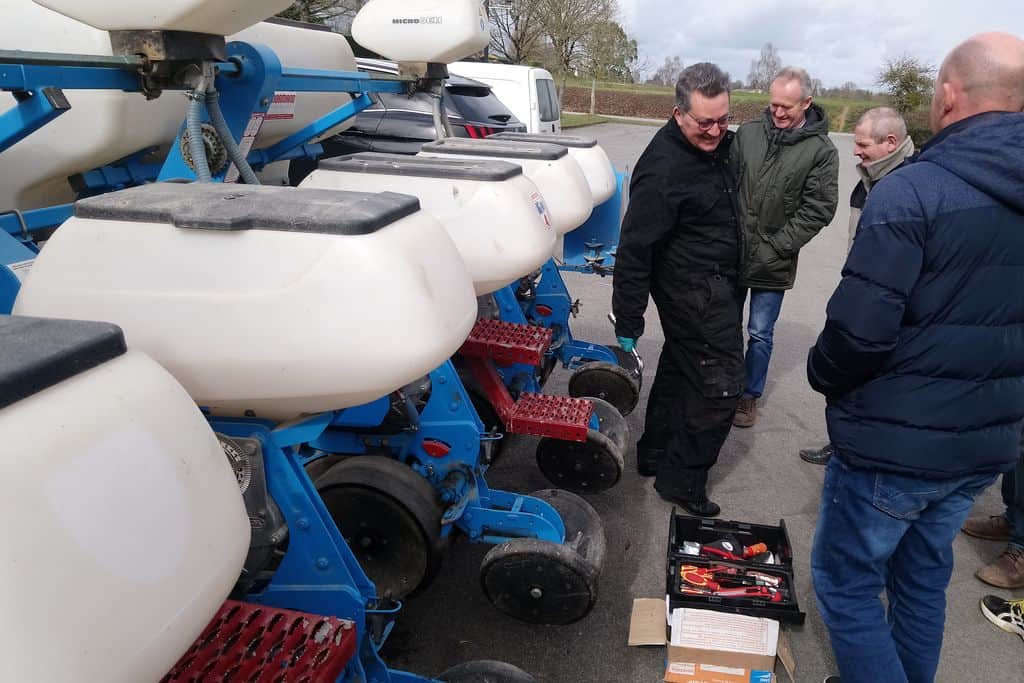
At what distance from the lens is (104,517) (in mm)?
897

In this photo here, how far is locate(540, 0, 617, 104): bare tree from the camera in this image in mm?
24906

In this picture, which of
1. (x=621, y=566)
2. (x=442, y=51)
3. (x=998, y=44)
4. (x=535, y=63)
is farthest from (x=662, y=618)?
(x=535, y=63)

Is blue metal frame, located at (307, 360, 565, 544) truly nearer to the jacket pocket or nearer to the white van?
the jacket pocket

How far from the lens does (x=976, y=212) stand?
170 centimetres

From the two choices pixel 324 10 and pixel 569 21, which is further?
pixel 569 21

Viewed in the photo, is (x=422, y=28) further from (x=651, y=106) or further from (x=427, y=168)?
(x=651, y=106)

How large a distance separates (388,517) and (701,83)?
74.0 inches

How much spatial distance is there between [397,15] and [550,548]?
251 cm

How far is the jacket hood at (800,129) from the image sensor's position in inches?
141

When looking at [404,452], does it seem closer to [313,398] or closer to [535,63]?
[313,398]

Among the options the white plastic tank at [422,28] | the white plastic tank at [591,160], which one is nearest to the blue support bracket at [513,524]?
the white plastic tank at [591,160]

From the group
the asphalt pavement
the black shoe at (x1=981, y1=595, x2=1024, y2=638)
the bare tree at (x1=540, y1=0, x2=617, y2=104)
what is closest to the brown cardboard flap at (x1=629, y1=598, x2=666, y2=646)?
the asphalt pavement

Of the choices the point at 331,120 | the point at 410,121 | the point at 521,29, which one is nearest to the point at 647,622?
the point at 331,120

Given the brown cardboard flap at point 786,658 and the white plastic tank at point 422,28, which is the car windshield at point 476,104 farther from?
the brown cardboard flap at point 786,658
